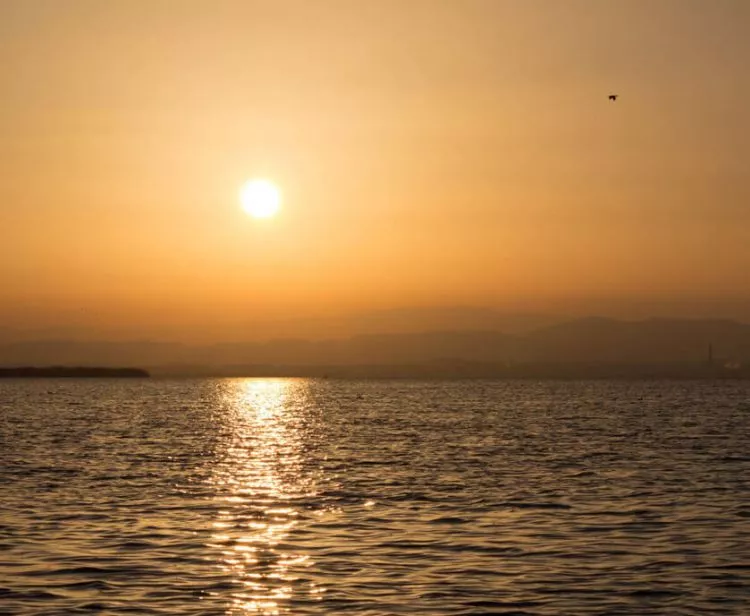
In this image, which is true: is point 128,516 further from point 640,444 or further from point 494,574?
point 640,444

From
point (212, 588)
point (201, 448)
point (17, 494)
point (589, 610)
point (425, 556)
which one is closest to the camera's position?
point (589, 610)

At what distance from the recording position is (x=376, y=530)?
129ft

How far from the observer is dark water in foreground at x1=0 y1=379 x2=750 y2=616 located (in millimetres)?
28750

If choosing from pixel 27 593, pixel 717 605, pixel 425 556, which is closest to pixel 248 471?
pixel 425 556

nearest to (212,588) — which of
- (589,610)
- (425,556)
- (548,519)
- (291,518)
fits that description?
(425,556)

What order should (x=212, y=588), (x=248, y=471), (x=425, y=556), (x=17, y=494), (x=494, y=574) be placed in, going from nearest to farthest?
(x=212, y=588) < (x=494, y=574) < (x=425, y=556) < (x=17, y=494) < (x=248, y=471)

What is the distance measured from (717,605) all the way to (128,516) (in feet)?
78.6

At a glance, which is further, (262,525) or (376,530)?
(262,525)

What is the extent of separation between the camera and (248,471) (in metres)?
65.1

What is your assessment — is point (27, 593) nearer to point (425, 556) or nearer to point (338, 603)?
point (338, 603)

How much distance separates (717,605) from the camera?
2797cm

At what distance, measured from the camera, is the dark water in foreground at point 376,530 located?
2875 centimetres

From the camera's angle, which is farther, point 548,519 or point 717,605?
point 548,519

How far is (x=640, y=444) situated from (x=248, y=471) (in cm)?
3612
